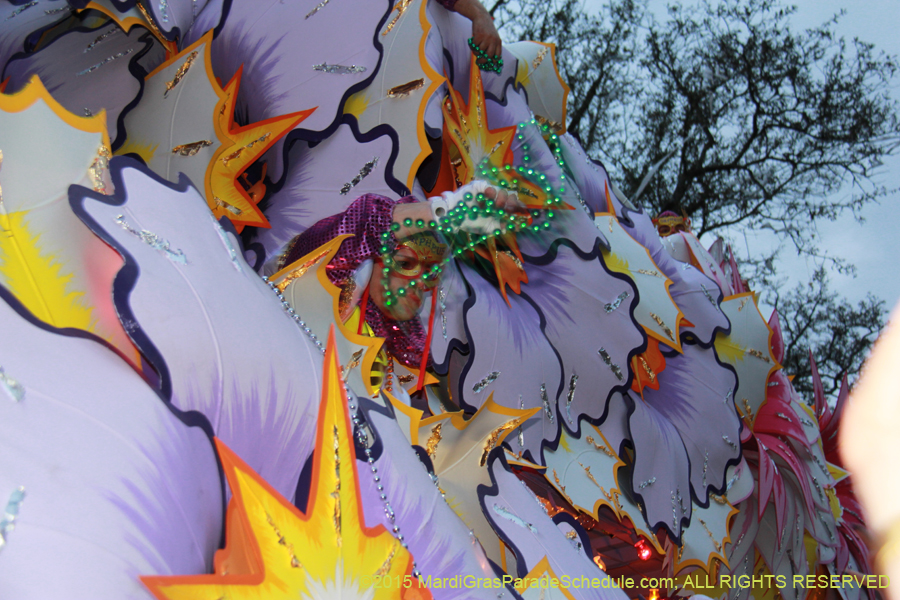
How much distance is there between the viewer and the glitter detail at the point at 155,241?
536 millimetres

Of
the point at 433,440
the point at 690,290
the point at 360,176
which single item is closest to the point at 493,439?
the point at 433,440

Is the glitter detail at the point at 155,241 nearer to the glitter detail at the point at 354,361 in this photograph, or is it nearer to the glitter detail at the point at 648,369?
the glitter detail at the point at 354,361

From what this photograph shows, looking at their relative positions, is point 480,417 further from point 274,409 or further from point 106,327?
point 106,327

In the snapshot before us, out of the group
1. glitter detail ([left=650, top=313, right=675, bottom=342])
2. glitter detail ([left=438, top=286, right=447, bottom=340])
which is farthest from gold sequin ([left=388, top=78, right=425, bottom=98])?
glitter detail ([left=650, top=313, right=675, bottom=342])

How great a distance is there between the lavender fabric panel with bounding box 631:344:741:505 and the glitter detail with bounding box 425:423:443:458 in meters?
0.79

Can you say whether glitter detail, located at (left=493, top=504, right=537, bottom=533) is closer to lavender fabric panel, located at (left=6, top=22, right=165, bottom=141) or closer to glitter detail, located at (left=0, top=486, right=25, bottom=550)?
glitter detail, located at (left=0, top=486, right=25, bottom=550)

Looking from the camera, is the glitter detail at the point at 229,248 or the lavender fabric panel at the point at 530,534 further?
the lavender fabric panel at the point at 530,534

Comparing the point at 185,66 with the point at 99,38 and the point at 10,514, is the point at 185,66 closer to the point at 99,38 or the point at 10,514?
the point at 99,38

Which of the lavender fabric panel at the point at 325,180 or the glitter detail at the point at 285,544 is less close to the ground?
the lavender fabric panel at the point at 325,180

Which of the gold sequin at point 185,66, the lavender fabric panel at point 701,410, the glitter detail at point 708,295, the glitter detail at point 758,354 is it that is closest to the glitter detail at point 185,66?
the gold sequin at point 185,66

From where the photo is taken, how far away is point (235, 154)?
41.0 inches

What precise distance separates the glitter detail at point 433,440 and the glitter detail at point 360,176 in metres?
0.40

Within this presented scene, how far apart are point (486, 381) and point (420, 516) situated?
21.4 inches

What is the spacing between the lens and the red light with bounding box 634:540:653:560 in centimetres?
151
